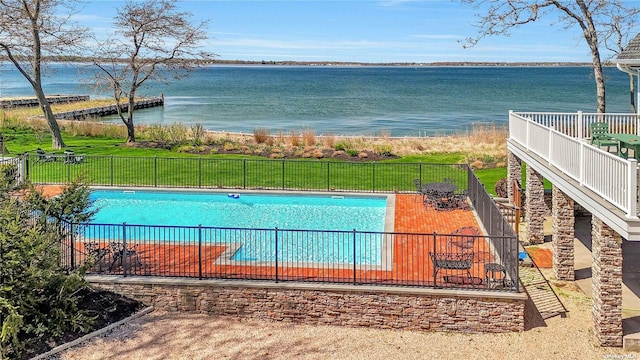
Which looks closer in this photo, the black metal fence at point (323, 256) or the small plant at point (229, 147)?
the black metal fence at point (323, 256)

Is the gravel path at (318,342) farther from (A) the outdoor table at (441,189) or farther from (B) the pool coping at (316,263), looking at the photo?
(A) the outdoor table at (441,189)

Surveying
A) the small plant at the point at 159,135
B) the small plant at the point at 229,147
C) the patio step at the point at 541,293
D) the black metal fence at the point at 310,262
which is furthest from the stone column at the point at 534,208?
the small plant at the point at 159,135

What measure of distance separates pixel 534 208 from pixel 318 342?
8.92 meters

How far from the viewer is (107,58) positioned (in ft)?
126

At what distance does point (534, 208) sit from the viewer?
17891 mm

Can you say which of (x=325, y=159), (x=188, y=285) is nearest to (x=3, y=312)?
(x=188, y=285)

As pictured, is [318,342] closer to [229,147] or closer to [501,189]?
[501,189]

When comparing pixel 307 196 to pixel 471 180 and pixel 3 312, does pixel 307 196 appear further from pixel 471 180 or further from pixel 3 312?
pixel 3 312

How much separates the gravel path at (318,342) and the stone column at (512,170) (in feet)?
26.9

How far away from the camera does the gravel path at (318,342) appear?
11234 mm

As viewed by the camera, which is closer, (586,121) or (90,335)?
(90,335)

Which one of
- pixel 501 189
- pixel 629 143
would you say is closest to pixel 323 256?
pixel 629 143

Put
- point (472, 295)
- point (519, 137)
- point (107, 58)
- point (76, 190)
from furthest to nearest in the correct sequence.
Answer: point (107, 58) → point (519, 137) → point (76, 190) → point (472, 295)

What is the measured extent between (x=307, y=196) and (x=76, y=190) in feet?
32.2
